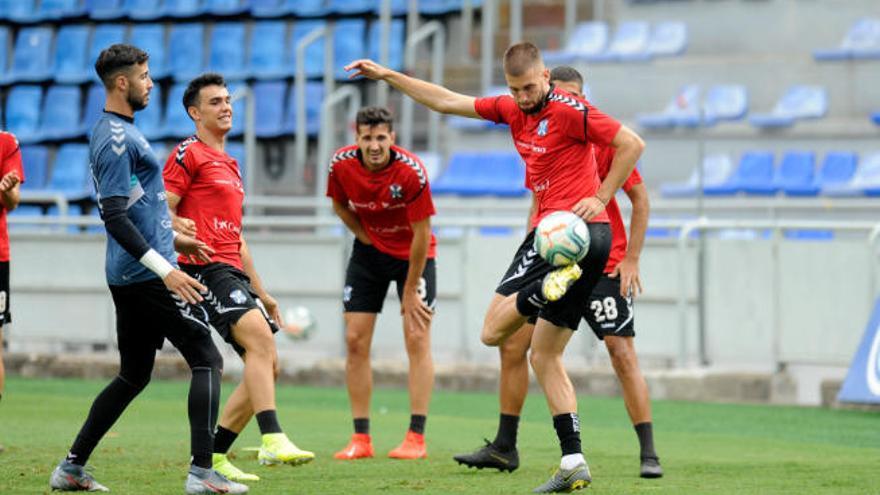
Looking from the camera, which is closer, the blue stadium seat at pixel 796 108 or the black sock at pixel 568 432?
the black sock at pixel 568 432

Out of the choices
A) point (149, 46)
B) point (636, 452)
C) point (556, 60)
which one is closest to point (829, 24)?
point (556, 60)

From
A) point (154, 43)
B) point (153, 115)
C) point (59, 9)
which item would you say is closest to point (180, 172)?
point (153, 115)

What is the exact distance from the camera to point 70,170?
2578cm

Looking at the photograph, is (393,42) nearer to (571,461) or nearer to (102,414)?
(102,414)

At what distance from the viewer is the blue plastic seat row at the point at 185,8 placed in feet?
84.8

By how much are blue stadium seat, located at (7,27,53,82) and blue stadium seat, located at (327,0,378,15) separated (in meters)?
5.27

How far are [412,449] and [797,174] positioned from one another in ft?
36.2

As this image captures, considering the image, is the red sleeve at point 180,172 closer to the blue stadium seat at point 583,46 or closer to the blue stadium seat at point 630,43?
the blue stadium seat at point 583,46

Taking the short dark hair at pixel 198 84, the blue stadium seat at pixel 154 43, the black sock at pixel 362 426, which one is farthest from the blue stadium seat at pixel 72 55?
the short dark hair at pixel 198 84

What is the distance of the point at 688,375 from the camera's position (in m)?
15.4

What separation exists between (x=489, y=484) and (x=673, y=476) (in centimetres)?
121

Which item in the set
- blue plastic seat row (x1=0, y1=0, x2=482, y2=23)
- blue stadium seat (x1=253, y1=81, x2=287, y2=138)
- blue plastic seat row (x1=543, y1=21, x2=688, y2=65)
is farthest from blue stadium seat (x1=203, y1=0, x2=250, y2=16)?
blue plastic seat row (x1=543, y1=21, x2=688, y2=65)

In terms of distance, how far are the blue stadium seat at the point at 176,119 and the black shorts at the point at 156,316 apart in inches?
671

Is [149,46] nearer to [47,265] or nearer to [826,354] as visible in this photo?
[47,265]
